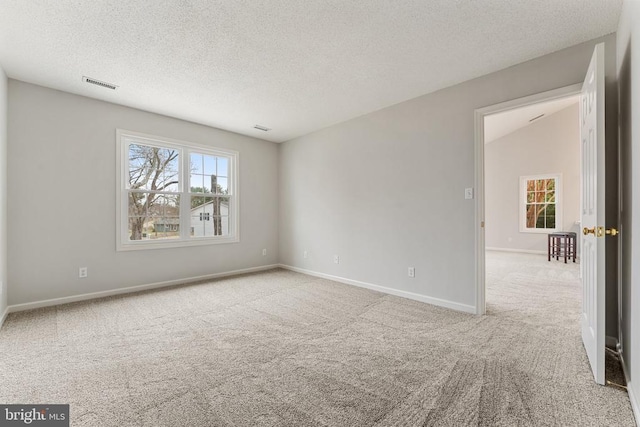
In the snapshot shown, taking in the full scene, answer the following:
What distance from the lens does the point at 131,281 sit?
389 cm

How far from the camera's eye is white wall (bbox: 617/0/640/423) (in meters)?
A: 1.54

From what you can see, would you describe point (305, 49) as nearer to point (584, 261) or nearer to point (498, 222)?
point (584, 261)

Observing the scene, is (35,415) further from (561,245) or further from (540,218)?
(540,218)

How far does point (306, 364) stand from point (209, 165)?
3814 millimetres

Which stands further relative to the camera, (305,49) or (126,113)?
(126,113)

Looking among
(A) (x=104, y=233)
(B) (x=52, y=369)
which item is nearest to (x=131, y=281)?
(A) (x=104, y=233)

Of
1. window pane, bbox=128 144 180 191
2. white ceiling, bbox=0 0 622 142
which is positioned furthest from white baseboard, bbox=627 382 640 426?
window pane, bbox=128 144 180 191

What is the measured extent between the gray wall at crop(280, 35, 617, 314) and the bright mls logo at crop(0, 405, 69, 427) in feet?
10.7

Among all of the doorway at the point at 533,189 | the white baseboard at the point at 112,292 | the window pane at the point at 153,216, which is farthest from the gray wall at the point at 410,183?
the doorway at the point at 533,189

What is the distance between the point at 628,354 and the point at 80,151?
5.46 metres

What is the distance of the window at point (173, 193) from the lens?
155 inches

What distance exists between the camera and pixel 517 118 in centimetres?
682

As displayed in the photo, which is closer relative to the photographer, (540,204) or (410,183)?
(410,183)

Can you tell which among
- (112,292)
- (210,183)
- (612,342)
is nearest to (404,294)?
(612,342)
